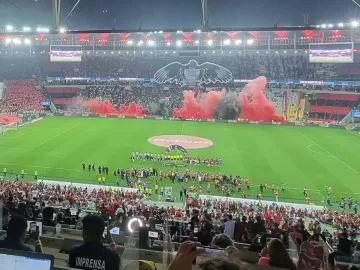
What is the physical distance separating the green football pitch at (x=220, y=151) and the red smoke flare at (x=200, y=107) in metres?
5.39

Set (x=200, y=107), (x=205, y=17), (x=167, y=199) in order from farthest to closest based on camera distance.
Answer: (x=200, y=107) → (x=167, y=199) → (x=205, y=17)

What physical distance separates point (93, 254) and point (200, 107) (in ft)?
171

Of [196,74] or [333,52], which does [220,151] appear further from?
[196,74]

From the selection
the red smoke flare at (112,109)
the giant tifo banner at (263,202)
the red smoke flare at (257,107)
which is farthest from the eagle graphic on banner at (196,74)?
the giant tifo banner at (263,202)

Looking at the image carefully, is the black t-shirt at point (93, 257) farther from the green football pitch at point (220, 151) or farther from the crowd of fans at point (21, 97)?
the crowd of fans at point (21, 97)

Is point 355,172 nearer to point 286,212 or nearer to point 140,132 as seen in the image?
point 286,212

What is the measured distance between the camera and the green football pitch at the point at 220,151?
2623 cm

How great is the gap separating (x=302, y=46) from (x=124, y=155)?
130 feet

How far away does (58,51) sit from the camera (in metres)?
53.1

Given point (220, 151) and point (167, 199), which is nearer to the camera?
point (167, 199)

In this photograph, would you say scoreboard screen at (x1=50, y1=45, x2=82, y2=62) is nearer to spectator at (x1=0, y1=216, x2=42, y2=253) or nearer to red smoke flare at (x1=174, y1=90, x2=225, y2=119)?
red smoke flare at (x1=174, y1=90, x2=225, y2=119)

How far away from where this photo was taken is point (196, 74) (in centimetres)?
6247

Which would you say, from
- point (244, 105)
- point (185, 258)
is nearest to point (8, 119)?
point (244, 105)

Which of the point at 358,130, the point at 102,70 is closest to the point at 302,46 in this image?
the point at 358,130
